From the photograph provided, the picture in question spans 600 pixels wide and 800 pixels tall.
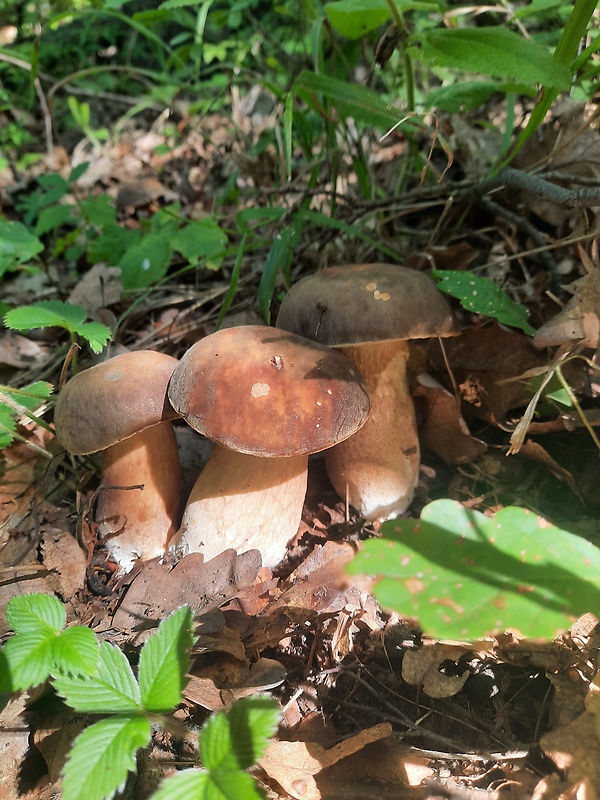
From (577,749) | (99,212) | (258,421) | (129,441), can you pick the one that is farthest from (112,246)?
(577,749)

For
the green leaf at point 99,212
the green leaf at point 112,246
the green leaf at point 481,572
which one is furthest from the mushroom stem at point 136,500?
the green leaf at point 99,212

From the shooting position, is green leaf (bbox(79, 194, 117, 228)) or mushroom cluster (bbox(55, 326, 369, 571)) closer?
mushroom cluster (bbox(55, 326, 369, 571))

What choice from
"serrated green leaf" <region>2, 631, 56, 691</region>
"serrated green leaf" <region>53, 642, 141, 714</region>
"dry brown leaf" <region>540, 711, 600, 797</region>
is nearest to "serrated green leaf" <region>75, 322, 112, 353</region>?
"serrated green leaf" <region>2, 631, 56, 691</region>

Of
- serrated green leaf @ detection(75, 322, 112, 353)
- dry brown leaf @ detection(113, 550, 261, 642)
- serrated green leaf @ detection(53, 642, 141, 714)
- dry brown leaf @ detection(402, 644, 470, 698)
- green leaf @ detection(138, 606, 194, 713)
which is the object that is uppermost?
serrated green leaf @ detection(75, 322, 112, 353)

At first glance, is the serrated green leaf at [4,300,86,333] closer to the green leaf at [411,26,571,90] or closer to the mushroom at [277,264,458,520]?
the mushroom at [277,264,458,520]

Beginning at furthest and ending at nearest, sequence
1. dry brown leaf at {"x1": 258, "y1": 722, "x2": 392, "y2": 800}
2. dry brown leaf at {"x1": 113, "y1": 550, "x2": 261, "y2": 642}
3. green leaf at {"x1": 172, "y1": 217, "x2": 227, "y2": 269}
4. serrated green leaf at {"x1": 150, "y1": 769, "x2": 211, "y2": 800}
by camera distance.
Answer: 1. green leaf at {"x1": 172, "y1": 217, "x2": 227, "y2": 269}
2. dry brown leaf at {"x1": 113, "y1": 550, "x2": 261, "y2": 642}
3. dry brown leaf at {"x1": 258, "y1": 722, "x2": 392, "y2": 800}
4. serrated green leaf at {"x1": 150, "y1": 769, "x2": 211, "y2": 800}

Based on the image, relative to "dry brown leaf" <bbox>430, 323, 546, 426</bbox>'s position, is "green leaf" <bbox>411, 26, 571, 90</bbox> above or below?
above

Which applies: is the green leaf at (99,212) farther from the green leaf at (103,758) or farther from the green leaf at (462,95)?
the green leaf at (103,758)
